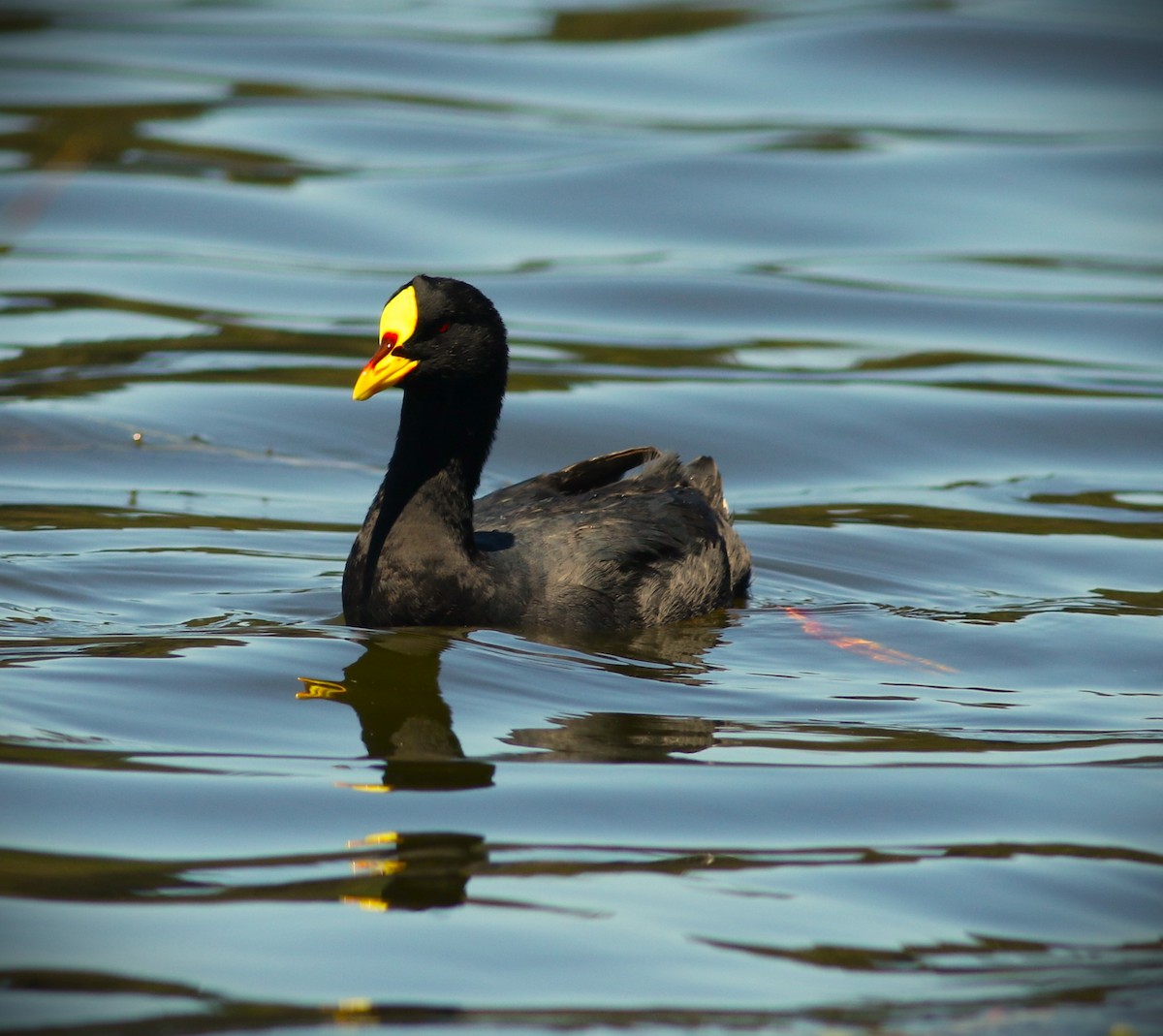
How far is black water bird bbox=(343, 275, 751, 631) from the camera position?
251 inches

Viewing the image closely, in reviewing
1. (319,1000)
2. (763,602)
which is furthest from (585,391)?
(319,1000)

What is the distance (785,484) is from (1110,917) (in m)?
5.47

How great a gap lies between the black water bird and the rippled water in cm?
21

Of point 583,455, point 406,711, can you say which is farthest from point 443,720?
point 583,455

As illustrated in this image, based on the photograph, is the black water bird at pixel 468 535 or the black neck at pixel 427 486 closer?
the black water bird at pixel 468 535

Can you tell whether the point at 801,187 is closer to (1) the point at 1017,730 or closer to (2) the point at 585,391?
(2) the point at 585,391

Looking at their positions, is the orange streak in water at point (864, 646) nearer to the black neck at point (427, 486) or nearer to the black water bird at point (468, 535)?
the black water bird at point (468, 535)

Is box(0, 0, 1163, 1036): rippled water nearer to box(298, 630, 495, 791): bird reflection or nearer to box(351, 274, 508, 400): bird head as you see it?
box(298, 630, 495, 791): bird reflection

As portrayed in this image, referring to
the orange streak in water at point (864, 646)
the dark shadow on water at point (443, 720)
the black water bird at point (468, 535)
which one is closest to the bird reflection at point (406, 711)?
the dark shadow on water at point (443, 720)

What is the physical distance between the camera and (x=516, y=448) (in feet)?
32.7

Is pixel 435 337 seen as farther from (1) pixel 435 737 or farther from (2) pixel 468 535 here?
(1) pixel 435 737

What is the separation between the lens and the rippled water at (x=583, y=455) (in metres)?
3.92

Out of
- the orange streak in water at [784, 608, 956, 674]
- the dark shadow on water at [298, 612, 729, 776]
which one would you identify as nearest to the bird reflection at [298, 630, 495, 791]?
the dark shadow on water at [298, 612, 729, 776]

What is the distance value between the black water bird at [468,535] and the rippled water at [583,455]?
21 cm
